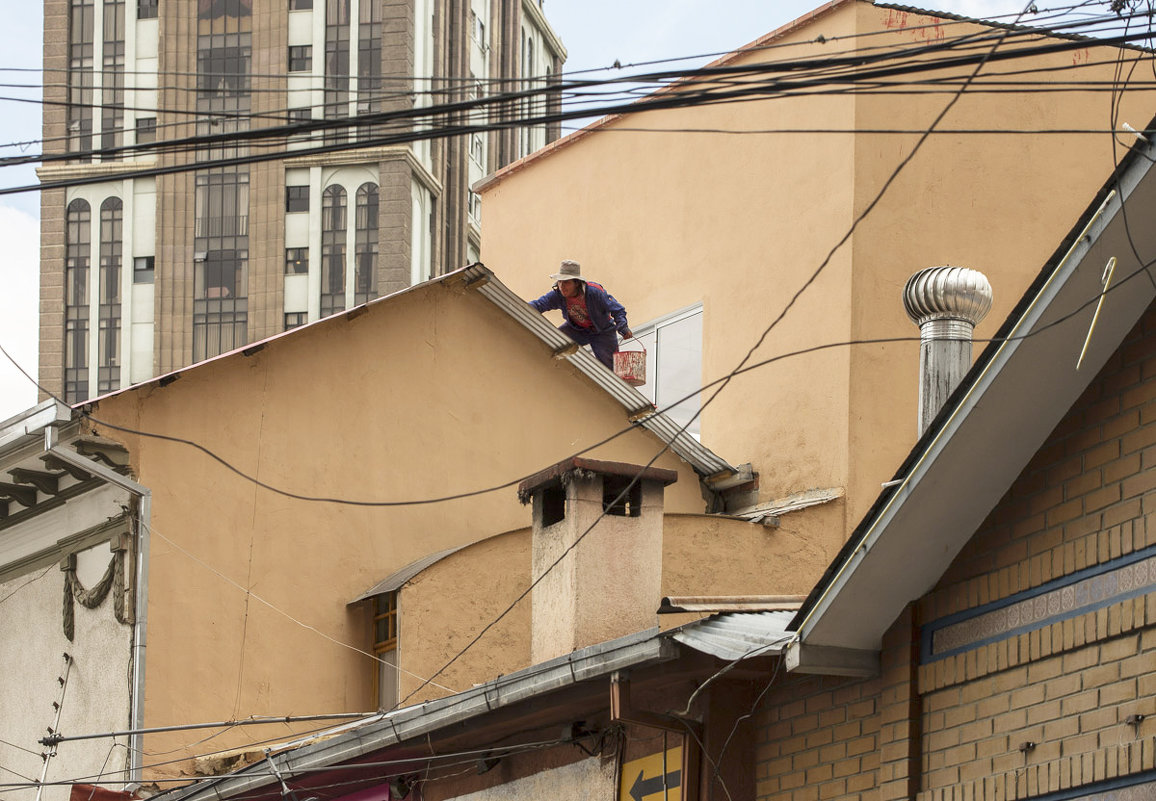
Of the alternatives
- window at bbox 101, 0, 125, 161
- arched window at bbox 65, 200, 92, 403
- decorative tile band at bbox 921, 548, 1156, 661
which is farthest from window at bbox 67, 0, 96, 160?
decorative tile band at bbox 921, 548, 1156, 661

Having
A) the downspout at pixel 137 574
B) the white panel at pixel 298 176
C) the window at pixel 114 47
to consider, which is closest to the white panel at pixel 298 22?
the white panel at pixel 298 176

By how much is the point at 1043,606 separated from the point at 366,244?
75499 millimetres

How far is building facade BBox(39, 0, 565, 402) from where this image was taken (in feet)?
270

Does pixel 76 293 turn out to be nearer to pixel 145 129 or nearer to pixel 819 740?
pixel 145 129

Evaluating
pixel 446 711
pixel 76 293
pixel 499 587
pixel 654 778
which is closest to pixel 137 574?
pixel 499 587

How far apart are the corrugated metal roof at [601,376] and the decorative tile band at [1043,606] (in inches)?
360

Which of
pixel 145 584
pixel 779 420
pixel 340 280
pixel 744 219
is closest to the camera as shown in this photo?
pixel 145 584

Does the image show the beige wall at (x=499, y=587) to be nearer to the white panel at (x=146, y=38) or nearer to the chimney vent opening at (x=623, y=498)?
the chimney vent opening at (x=623, y=498)

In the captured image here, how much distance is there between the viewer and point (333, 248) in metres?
82.6

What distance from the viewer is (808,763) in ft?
30.8

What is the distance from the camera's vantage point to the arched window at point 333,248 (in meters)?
82.0

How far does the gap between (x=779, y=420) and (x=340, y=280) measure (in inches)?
2545

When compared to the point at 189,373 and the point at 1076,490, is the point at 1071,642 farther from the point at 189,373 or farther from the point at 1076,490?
the point at 189,373

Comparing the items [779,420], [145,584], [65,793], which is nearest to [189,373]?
[145,584]
